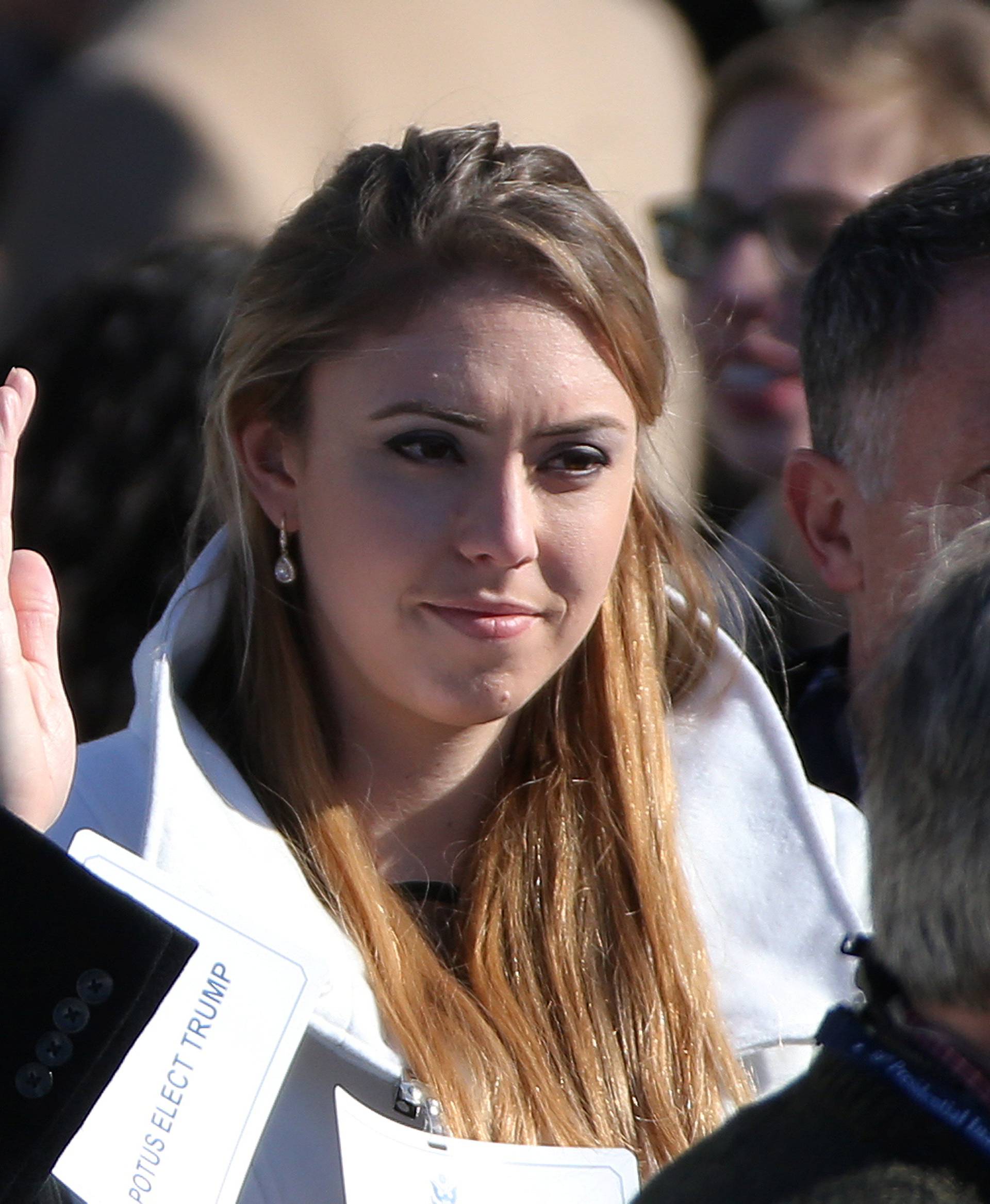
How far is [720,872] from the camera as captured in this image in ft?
7.85

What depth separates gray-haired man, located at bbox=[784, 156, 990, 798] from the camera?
2234mm

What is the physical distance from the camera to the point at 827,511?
2.37m

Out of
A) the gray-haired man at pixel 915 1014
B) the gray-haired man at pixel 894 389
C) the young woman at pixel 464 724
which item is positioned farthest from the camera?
the gray-haired man at pixel 894 389

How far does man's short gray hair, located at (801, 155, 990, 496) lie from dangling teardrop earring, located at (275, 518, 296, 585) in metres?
0.68

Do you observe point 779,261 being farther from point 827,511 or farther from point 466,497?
point 466,497

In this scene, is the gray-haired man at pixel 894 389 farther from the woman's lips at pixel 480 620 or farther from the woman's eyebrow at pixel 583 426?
the woman's lips at pixel 480 620

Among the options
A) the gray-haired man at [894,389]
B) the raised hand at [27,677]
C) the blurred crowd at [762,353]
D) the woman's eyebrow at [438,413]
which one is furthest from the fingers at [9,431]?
the gray-haired man at [894,389]

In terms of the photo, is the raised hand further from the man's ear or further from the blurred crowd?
the man's ear

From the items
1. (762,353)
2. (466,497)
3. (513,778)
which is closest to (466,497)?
(466,497)

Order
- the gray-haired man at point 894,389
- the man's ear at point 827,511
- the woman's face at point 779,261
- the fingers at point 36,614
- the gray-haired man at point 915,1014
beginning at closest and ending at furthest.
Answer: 1. the gray-haired man at point 915,1014
2. the fingers at point 36,614
3. the gray-haired man at point 894,389
4. the man's ear at point 827,511
5. the woman's face at point 779,261

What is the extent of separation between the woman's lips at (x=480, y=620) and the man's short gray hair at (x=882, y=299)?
0.49 m

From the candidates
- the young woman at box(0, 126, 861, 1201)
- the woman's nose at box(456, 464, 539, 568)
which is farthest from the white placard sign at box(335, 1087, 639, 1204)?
the woman's nose at box(456, 464, 539, 568)

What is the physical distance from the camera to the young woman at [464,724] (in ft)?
6.89

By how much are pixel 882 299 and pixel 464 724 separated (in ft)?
2.43
